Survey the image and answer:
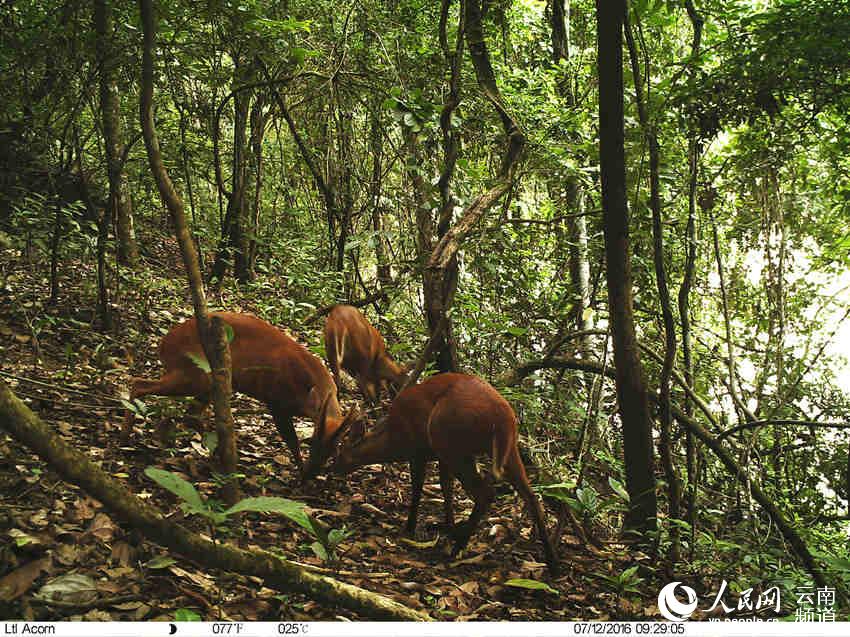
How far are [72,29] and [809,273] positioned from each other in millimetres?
8492

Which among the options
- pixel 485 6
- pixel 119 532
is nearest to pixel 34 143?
pixel 485 6

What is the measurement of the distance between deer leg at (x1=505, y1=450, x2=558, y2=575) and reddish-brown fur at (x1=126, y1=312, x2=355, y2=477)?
125cm

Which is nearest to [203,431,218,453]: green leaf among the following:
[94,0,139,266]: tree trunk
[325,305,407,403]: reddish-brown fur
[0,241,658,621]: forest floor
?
[0,241,658,621]: forest floor

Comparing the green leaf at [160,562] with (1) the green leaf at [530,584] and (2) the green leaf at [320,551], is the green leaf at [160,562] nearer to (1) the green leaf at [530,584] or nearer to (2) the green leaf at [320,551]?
(2) the green leaf at [320,551]

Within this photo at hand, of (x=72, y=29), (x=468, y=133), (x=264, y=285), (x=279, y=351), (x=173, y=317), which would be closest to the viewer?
(x=279, y=351)

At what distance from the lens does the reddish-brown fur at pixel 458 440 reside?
159 inches

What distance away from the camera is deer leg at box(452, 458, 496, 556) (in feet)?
13.4

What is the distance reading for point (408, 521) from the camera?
14.5ft

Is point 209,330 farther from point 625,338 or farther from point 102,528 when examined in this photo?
point 625,338

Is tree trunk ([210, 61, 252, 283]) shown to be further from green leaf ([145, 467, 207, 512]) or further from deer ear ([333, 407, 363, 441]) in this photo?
green leaf ([145, 467, 207, 512])

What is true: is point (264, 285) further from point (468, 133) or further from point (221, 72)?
point (468, 133)

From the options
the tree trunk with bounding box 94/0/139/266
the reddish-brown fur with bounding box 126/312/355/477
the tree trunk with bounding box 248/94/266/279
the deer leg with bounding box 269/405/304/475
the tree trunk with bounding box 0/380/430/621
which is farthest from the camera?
the tree trunk with bounding box 248/94/266/279

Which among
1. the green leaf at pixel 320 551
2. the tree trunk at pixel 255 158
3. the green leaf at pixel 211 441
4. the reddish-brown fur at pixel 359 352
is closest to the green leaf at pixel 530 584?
the green leaf at pixel 320 551

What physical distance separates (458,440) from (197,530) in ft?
5.19
